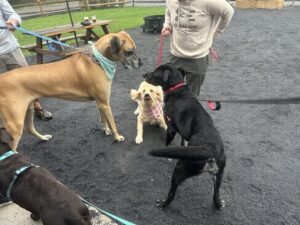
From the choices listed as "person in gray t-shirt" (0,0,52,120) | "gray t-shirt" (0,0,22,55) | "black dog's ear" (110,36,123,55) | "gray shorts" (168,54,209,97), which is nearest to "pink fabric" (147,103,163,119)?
"gray shorts" (168,54,209,97)

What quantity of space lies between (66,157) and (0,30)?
6.35ft

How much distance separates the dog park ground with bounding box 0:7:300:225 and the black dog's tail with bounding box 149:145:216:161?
79 centimetres

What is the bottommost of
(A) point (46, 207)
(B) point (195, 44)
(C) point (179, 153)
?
(A) point (46, 207)

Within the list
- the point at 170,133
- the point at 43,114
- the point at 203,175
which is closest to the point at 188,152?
the point at 203,175

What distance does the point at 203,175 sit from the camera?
12.3 feet

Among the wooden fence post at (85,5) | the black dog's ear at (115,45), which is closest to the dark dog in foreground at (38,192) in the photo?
the black dog's ear at (115,45)

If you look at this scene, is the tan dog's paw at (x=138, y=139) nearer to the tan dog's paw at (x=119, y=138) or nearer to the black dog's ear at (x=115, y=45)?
the tan dog's paw at (x=119, y=138)

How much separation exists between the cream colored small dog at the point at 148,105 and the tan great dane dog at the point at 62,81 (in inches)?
18.4

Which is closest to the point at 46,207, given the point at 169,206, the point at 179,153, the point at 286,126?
the point at 179,153

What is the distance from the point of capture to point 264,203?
3.29 metres

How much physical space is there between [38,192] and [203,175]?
1.99m

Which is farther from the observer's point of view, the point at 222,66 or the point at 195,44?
the point at 222,66

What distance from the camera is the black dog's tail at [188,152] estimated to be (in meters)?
2.60

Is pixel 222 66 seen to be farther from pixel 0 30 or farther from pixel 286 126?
pixel 0 30
